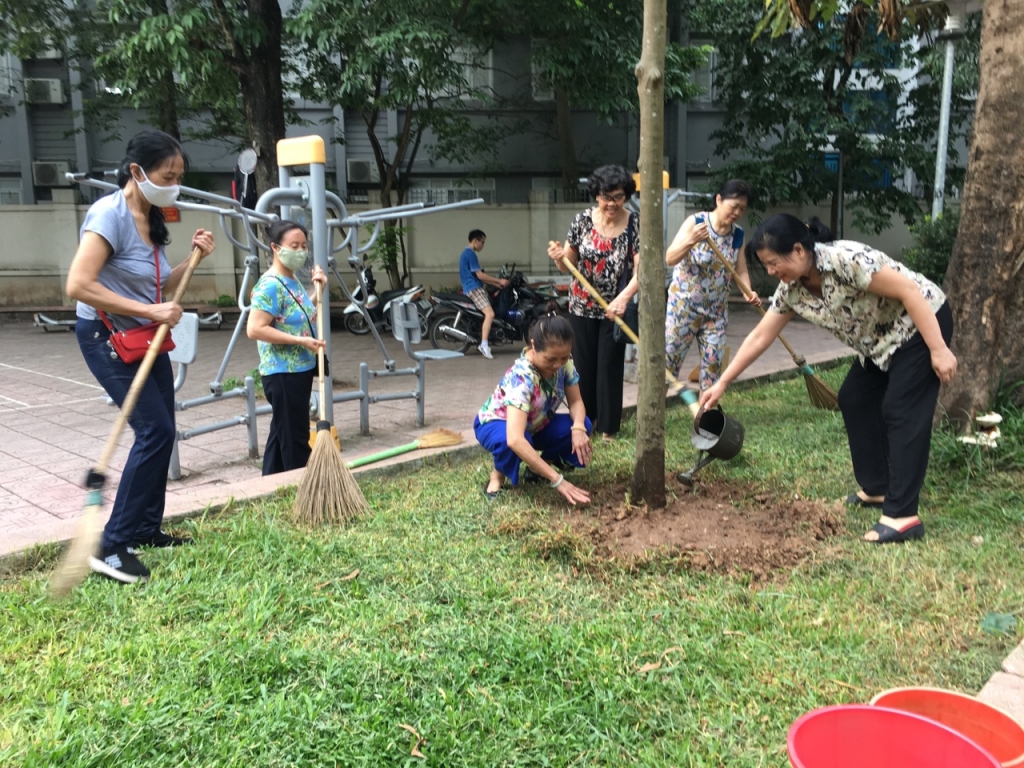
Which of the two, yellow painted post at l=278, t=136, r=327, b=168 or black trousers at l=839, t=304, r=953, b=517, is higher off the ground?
yellow painted post at l=278, t=136, r=327, b=168

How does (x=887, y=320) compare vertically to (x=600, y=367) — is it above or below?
above

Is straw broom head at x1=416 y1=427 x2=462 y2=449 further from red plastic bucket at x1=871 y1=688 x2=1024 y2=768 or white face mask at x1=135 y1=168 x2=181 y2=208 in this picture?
red plastic bucket at x1=871 y1=688 x2=1024 y2=768

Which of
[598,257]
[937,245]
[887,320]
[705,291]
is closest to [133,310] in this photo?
[598,257]

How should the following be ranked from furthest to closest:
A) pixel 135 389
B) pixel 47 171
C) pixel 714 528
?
pixel 47 171
pixel 714 528
pixel 135 389

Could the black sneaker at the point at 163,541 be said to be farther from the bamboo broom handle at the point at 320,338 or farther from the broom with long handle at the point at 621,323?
the broom with long handle at the point at 621,323

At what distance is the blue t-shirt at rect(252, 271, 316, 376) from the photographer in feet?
14.6

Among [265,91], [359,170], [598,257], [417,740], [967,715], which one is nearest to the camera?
[967,715]

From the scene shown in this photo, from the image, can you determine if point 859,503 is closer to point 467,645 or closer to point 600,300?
point 600,300

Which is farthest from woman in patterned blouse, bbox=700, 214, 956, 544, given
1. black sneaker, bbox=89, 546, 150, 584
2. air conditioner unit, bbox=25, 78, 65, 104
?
air conditioner unit, bbox=25, 78, 65, 104

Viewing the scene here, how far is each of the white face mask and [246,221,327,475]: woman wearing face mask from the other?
1049 mm

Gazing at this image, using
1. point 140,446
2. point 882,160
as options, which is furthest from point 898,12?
point 882,160

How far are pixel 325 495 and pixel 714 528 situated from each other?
1.74 metres

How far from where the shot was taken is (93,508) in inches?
124

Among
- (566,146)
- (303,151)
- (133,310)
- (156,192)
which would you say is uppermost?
(566,146)
